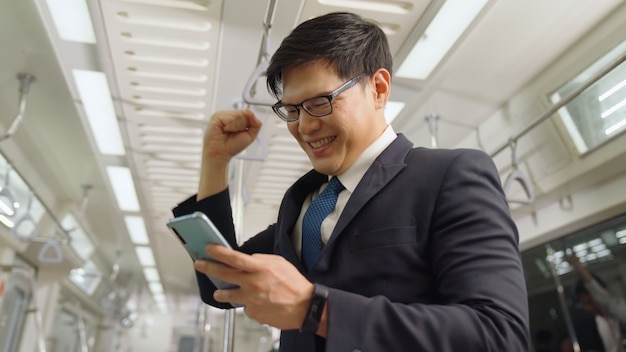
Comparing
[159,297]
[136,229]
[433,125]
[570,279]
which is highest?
[159,297]

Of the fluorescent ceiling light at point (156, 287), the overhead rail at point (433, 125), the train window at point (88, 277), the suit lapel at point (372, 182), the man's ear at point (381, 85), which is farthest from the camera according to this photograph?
the fluorescent ceiling light at point (156, 287)

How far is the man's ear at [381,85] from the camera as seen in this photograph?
1.07m

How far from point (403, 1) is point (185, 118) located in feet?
5.71

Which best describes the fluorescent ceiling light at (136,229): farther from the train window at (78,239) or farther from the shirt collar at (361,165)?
the shirt collar at (361,165)

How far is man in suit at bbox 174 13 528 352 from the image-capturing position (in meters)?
0.68

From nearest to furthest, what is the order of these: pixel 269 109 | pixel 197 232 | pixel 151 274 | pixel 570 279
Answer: pixel 197 232 → pixel 269 109 → pixel 570 279 → pixel 151 274

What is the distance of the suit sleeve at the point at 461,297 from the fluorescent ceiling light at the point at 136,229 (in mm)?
5204

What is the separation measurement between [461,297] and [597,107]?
3.04 meters

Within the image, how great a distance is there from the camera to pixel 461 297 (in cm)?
73

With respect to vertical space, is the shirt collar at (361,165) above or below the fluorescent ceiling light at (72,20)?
below

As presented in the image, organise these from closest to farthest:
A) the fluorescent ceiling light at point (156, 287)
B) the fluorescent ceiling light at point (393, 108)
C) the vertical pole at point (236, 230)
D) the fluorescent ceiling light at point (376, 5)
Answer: the vertical pole at point (236, 230)
the fluorescent ceiling light at point (376, 5)
the fluorescent ceiling light at point (393, 108)
the fluorescent ceiling light at point (156, 287)

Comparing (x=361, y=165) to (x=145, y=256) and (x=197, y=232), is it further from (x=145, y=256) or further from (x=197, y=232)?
(x=145, y=256)

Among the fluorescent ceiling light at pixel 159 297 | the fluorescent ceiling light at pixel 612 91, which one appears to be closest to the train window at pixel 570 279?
the fluorescent ceiling light at pixel 612 91

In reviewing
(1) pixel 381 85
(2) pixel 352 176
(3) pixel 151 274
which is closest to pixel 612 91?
(1) pixel 381 85
